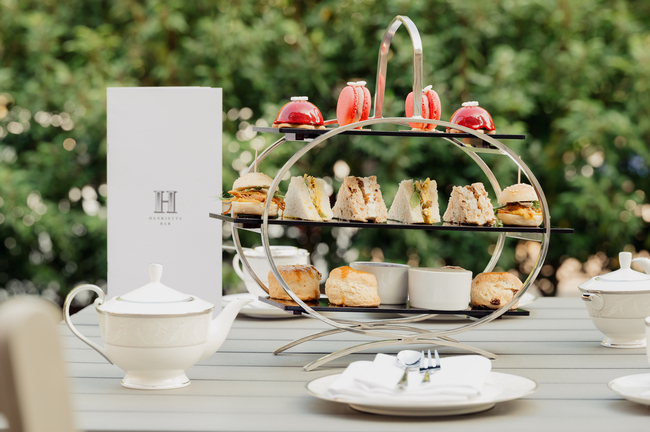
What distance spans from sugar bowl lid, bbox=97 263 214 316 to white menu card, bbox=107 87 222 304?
0.44m

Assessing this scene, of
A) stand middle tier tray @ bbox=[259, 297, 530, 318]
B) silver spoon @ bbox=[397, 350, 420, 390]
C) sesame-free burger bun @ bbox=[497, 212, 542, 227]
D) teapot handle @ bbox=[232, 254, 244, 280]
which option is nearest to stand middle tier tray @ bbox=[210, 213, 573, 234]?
sesame-free burger bun @ bbox=[497, 212, 542, 227]

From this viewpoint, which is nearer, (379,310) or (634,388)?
(634,388)

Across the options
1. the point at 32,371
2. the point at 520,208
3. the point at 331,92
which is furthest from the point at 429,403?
the point at 331,92

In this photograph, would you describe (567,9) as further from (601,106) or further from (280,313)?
(280,313)

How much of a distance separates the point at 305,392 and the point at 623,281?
73cm

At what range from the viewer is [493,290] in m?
1.36

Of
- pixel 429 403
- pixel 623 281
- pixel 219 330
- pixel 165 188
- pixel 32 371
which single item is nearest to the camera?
pixel 32 371

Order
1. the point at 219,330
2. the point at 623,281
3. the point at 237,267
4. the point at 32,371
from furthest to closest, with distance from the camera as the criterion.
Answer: the point at 237,267, the point at 623,281, the point at 219,330, the point at 32,371

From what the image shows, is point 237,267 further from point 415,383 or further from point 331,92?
point 331,92

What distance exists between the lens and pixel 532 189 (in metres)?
1.38

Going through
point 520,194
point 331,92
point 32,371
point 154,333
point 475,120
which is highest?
point 331,92

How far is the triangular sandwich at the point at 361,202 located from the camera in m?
1.35

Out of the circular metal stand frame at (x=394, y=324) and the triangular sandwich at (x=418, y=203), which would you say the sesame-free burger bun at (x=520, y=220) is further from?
the triangular sandwich at (x=418, y=203)

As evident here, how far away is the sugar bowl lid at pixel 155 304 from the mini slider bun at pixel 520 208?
0.63 metres
